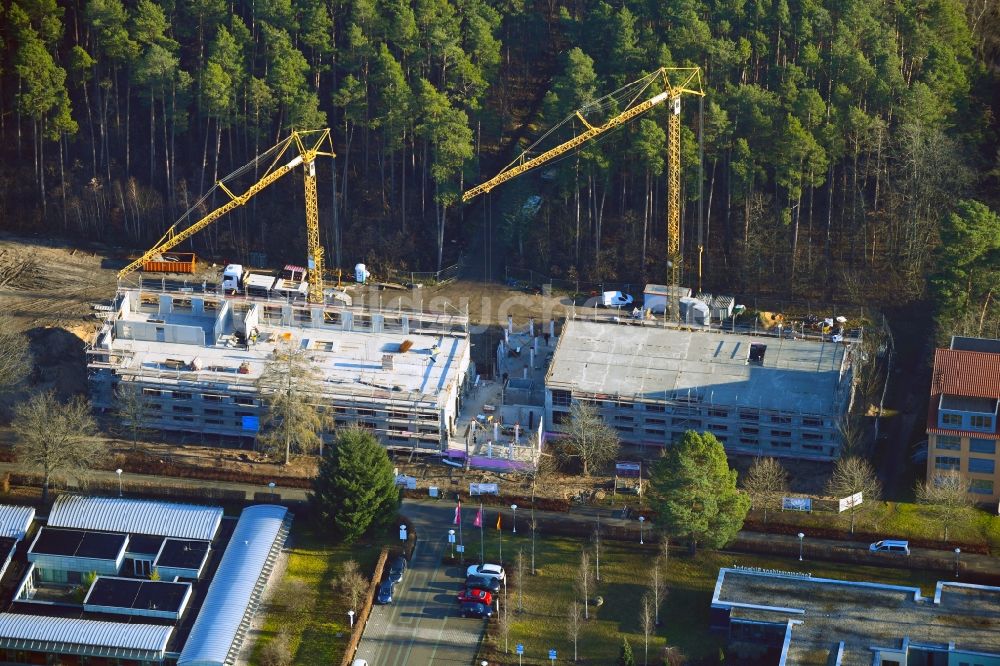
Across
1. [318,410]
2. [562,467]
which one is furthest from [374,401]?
[562,467]

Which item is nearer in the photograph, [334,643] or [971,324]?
[334,643]

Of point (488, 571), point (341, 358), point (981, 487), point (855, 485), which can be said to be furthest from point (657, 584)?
point (341, 358)

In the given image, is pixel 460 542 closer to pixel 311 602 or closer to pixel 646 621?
pixel 311 602

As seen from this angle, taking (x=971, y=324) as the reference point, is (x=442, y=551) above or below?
below

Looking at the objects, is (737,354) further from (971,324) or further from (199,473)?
(199,473)

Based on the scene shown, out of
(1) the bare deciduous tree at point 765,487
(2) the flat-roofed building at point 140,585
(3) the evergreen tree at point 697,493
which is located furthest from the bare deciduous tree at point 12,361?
(1) the bare deciduous tree at point 765,487
